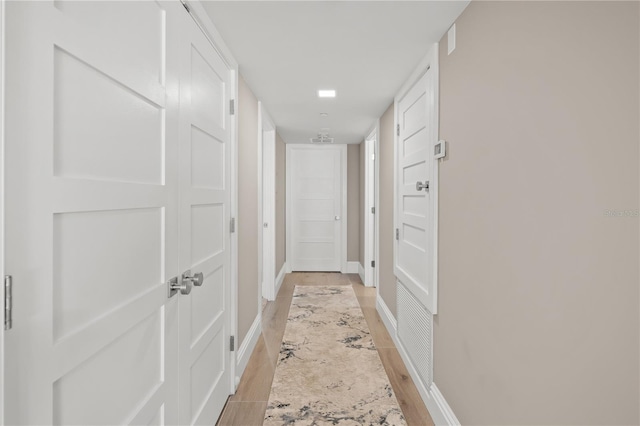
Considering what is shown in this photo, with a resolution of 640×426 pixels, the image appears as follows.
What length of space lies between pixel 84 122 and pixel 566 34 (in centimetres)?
139

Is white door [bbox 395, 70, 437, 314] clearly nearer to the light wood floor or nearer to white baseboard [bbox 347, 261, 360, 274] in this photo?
the light wood floor

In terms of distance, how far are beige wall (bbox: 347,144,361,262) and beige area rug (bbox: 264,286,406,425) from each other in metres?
2.22

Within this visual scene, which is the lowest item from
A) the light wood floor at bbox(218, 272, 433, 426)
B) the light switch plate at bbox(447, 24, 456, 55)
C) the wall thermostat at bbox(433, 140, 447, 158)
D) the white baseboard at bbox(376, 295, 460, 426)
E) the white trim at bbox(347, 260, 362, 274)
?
the light wood floor at bbox(218, 272, 433, 426)

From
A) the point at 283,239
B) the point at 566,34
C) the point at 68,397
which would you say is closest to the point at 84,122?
the point at 68,397

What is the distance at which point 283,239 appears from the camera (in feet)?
19.0

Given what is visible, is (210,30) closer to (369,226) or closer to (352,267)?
(369,226)

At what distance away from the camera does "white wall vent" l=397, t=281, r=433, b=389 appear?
226 cm

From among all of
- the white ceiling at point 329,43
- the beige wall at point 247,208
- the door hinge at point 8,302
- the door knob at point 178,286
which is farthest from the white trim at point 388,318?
the door hinge at point 8,302

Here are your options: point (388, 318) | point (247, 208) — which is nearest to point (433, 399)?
point (388, 318)

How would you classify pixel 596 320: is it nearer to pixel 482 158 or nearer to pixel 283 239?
pixel 482 158

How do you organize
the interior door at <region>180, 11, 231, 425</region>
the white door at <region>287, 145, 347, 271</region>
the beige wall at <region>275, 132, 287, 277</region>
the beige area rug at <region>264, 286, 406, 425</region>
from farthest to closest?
the white door at <region>287, 145, 347, 271</region> → the beige wall at <region>275, 132, 287, 277</region> → the beige area rug at <region>264, 286, 406, 425</region> → the interior door at <region>180, 11, 231, 425</region>

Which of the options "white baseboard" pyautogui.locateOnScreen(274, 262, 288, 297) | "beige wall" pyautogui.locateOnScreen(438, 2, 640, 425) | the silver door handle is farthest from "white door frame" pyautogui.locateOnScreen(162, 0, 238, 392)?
"white baseboard" pyautogui.locateOnScreen(274, 262, 288, 297)

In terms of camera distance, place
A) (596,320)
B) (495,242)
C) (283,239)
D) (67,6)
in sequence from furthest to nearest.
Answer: (283,239) < (495,242) < (596,320) < (67,6)

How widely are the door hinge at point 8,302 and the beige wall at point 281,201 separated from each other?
4.33 meters
